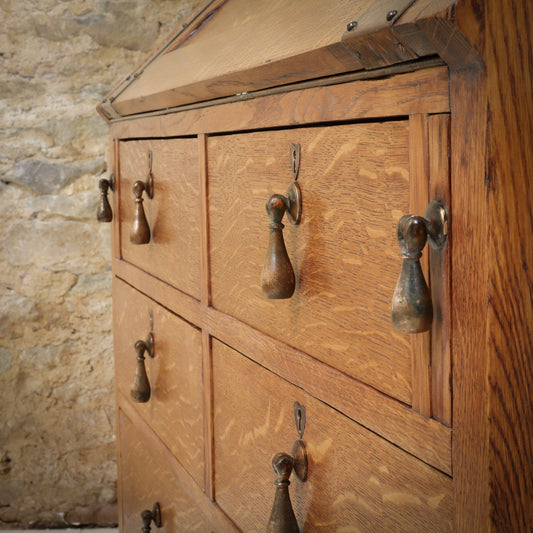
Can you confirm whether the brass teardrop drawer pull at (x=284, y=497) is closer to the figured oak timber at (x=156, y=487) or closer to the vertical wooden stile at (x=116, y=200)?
the figured oak timber at (x=156, y=487)

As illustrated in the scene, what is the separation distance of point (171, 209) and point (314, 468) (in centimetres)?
58

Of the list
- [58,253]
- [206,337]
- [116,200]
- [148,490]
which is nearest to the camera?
[206,337]

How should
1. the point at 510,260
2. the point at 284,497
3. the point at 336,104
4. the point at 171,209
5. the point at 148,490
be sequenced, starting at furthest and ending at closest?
the point at 148,490
the point at 171,209
the point at 284,497
the point at 336,104
the point at 510,260

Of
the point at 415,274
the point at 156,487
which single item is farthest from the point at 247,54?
the point at 156,487

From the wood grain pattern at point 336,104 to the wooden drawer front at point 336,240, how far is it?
0.04 feet

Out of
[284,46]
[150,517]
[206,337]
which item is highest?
[284,46]

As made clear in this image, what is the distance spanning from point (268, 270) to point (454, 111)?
287mm

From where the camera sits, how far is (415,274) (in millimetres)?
527

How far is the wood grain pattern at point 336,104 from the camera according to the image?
54 cm

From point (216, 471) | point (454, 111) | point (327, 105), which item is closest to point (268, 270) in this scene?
point (327, 105)

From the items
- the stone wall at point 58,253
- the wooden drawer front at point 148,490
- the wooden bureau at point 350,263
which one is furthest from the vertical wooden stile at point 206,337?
the stone wall at point 58,253

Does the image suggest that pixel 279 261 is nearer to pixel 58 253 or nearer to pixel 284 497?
pixel 284 497

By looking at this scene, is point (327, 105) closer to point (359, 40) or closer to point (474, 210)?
point (359, 40)

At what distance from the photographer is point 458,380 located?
0.54 m
